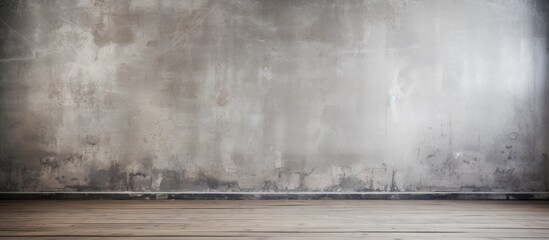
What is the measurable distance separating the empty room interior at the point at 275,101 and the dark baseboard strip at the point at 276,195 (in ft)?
0.05

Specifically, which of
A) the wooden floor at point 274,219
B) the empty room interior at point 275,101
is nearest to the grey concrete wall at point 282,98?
the empty room interior at point 275,101

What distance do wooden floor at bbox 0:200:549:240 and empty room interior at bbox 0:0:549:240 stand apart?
29cm

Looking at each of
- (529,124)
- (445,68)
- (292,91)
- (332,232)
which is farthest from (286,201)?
(529,124)

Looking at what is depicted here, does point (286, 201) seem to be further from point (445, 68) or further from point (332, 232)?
point (445, 68)

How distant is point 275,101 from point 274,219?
1536 millimetres

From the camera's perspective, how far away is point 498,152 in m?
4.24

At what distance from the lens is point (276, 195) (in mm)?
4227

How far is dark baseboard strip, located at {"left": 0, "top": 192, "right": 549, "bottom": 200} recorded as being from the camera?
4184mm

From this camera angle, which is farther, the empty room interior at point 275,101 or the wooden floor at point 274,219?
the empty room interior at point 275,101

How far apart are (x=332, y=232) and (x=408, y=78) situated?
225cm

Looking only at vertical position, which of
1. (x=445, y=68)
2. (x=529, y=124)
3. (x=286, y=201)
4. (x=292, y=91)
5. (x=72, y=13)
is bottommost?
(x=286, y=201)

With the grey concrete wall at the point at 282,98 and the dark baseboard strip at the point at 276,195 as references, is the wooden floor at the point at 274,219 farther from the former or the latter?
the grey concrete wall at the point at 282,98

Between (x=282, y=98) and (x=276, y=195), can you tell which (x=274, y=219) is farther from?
(x=282, y=98)

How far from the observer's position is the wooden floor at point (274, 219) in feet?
8.57
